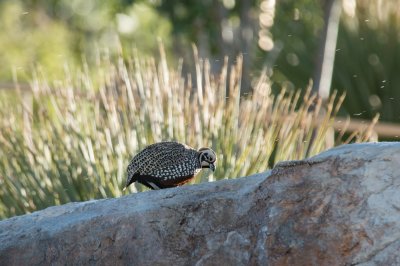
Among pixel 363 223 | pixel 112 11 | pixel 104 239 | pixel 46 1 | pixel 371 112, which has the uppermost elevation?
pixel 363 223

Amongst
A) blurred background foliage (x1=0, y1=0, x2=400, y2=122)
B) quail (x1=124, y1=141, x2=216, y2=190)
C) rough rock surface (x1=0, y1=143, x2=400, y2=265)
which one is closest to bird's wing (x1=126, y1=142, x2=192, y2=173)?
quail (x1=124, y1=141, x2=216, y2=190)

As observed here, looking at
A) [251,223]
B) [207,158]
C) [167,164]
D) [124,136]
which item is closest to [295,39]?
Result: [124,136]

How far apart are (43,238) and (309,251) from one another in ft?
3.70

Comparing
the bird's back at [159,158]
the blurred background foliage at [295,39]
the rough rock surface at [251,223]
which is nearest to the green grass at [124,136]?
the bird's back at [159,158]

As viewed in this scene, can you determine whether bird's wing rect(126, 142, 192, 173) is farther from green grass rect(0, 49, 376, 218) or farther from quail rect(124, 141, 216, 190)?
green grass rect(0, 49, 376, 218)

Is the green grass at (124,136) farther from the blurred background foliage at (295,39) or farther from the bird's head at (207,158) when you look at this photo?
the blurred background foliage at (295,39)

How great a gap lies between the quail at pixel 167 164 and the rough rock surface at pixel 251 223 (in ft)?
0.68

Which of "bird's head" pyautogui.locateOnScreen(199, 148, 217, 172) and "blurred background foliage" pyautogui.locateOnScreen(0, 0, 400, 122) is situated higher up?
"bird's head" pyautogui.locateOnScreen(199, 148, 217, 172)

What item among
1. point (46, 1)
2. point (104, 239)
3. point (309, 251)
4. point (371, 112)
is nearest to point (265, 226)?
point (309, 251)

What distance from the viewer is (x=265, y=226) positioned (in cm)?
382

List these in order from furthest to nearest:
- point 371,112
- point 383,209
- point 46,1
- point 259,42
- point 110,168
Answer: point 46,1 → point 259,42 → point 371,112 → point 110,168 → point 383,209

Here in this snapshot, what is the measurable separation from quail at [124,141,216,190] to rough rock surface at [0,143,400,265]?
21cm

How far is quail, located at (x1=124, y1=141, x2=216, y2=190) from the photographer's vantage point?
4473mm

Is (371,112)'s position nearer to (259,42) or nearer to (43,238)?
(259,42)
